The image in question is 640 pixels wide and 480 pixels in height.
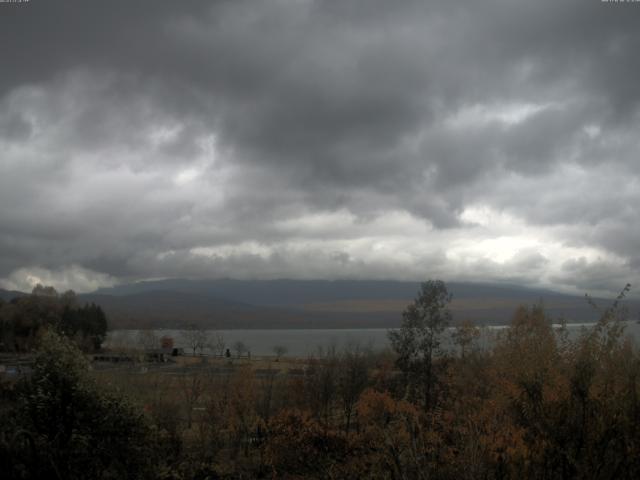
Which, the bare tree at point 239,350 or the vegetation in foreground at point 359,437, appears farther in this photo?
the bare tree at point 239,350

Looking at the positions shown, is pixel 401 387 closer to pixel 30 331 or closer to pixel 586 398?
pixel 586 398

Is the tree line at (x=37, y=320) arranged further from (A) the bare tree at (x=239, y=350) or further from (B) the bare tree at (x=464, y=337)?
(B) the bare tree at (x=464, y=337)

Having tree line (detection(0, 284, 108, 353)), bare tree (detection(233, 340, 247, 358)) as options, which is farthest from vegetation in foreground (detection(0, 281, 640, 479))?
bare tree (detection(233, 340, 247, 358))

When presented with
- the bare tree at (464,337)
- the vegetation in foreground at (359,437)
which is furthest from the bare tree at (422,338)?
the bare tree at (464,337)

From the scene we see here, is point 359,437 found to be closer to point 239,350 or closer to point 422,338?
point 422,338

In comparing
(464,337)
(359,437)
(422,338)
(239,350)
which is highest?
(422,338)

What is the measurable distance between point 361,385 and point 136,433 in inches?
1040

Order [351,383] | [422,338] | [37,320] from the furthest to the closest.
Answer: [37,320] < [351,383] < [422,338]

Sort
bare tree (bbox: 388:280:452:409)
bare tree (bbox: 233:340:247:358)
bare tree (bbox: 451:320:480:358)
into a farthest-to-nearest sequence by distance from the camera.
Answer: bare tree (bbox: 233:340:247:358)
bare tree (bbox: 451:320:480:358)
bare tree (bbox: 388:280:452:409)

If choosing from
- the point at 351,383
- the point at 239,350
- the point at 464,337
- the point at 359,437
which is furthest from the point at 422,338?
the point at 239,350

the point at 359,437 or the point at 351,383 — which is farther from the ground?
the point at 359,437

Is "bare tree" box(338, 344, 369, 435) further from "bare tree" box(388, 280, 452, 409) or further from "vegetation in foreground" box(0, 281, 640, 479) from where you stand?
"vegetation in foreground" box(0, 281, 640, 479)

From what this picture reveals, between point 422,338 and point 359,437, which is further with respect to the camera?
point 422,338

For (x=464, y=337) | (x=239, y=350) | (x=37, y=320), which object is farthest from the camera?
(x=239, y=350)
